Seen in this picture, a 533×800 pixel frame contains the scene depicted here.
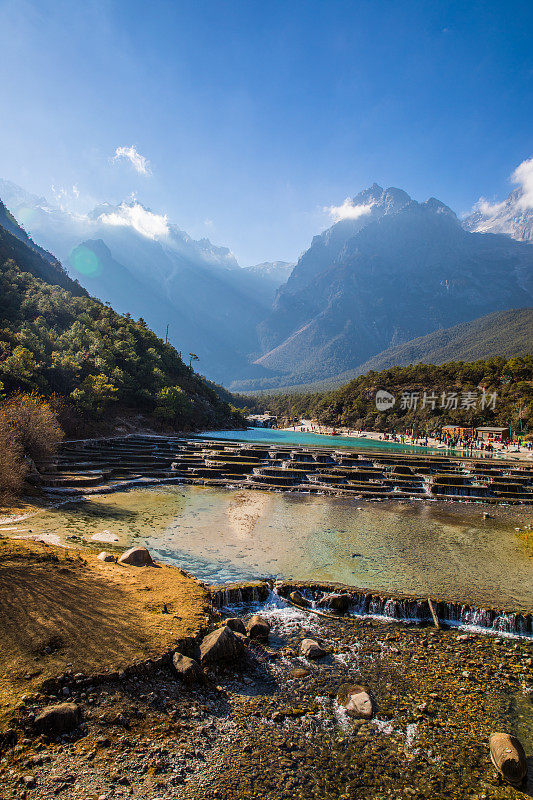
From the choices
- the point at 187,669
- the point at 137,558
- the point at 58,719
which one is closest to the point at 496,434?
the point at 137,558

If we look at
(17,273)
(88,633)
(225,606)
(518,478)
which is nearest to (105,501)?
(225,606)

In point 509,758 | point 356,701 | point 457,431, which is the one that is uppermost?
point 457,431

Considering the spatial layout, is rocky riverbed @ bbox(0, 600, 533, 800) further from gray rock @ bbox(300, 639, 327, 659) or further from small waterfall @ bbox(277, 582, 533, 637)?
small waterfall @ bbox(277, 582, 533, 637)

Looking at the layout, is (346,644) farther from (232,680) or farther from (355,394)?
(355,394)

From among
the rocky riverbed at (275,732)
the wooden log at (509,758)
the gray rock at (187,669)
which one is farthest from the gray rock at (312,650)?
the wooden log at (509,758)

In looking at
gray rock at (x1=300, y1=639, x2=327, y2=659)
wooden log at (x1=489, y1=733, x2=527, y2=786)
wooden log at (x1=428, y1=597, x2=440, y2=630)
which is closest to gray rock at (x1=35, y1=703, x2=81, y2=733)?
gray rock at (x1=300, y1=639, x2=327, y2=659)

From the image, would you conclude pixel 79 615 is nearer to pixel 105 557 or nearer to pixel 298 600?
pixel 105 557
